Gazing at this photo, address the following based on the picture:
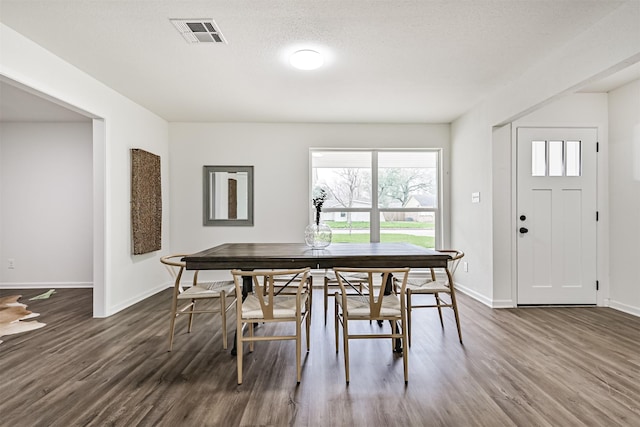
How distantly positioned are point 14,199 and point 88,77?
3124mm

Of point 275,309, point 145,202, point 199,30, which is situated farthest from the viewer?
point 145,202

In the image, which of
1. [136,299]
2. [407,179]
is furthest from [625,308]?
[136,299]

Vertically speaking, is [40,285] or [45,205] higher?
[45,205]

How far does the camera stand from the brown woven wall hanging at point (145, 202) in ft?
13.9

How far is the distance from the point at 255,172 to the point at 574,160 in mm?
4247

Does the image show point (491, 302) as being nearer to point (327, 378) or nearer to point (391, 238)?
point (391, 238)

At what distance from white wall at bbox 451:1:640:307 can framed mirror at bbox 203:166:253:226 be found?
10.5 feet

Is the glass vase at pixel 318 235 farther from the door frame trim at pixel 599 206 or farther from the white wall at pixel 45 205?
the white wall at pixel 45 205

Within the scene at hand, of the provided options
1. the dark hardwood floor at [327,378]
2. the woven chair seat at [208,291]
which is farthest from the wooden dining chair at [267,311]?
the woven chair seat at [208,291]

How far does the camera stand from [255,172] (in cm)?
527

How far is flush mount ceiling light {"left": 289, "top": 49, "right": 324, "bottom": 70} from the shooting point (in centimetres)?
288

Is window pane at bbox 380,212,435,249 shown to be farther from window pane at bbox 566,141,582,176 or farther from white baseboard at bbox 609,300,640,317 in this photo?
white baseboard at bbox 609,300,640,317

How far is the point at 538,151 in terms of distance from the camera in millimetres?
4090

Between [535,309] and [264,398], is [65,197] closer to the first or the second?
[264,398]
